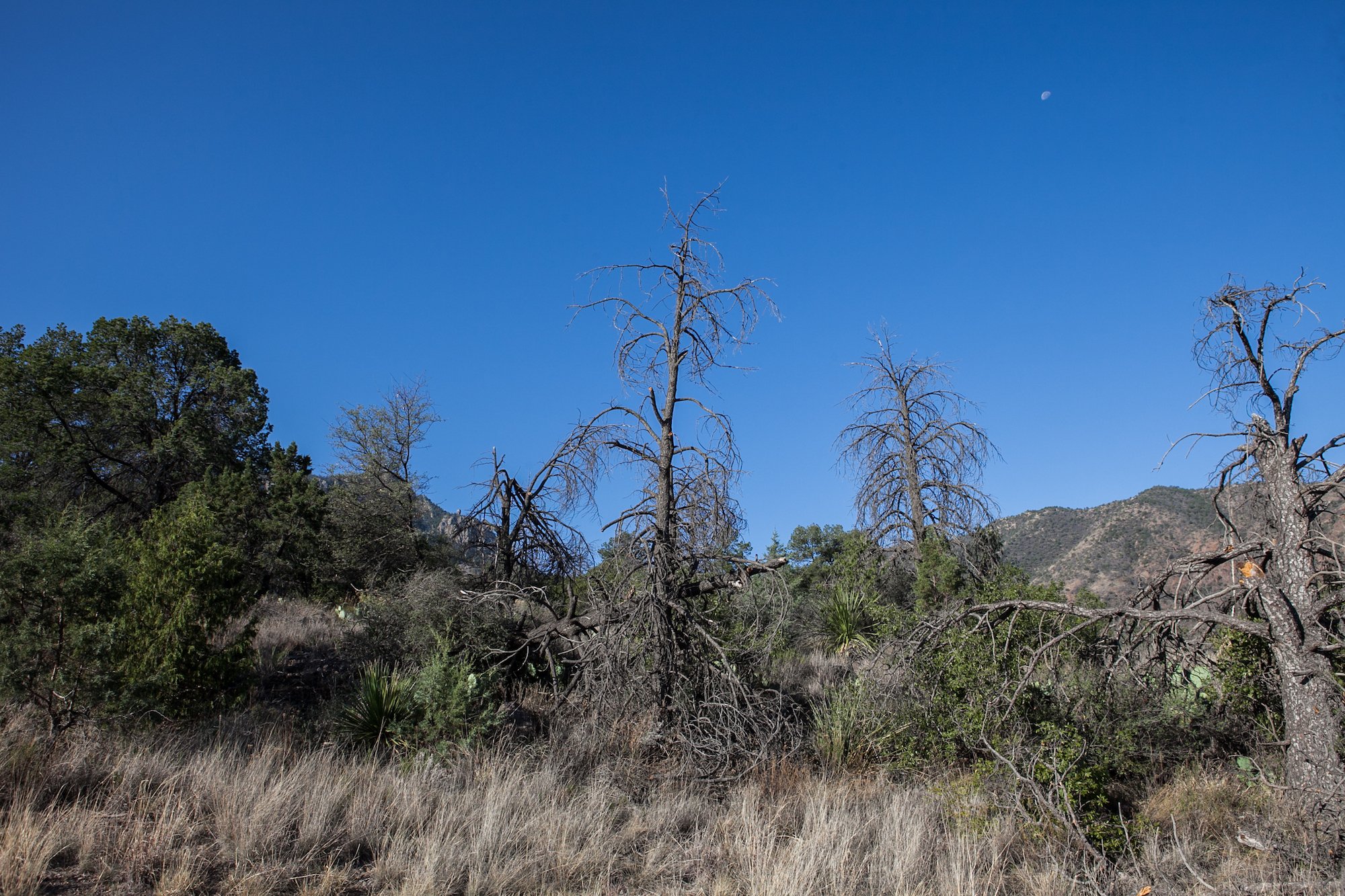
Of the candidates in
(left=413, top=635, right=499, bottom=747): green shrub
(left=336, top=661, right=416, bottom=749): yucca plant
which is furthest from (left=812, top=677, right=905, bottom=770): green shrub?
(left=336, top=661, right=416, bottom=749): yucca plant

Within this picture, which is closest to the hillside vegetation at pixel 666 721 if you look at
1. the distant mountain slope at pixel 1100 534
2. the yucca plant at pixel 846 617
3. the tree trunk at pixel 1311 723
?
the tree trunk at pixel 1311 723

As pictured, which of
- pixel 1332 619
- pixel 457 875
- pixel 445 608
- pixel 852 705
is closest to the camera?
pixel 457 875

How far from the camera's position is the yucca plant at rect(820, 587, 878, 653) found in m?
16.8

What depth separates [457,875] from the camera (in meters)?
5.53

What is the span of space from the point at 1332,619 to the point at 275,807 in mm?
10491

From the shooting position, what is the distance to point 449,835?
6090mm

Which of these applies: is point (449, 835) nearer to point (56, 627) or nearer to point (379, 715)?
point (379, 715)

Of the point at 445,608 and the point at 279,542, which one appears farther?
the point at 279,542

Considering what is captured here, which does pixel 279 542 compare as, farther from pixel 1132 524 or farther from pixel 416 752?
pixel 1132 524

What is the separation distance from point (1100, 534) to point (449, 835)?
115ft

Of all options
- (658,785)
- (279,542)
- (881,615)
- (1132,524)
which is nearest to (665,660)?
(658,785)

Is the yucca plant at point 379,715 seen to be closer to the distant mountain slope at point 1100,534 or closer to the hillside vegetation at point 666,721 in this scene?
the hillside vegetation at point 666,721

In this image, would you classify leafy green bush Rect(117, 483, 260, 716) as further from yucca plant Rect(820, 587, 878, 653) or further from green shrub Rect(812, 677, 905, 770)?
yucca plant Rect(820, 587, 878, 653)

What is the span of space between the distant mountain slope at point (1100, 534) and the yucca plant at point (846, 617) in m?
6.46
